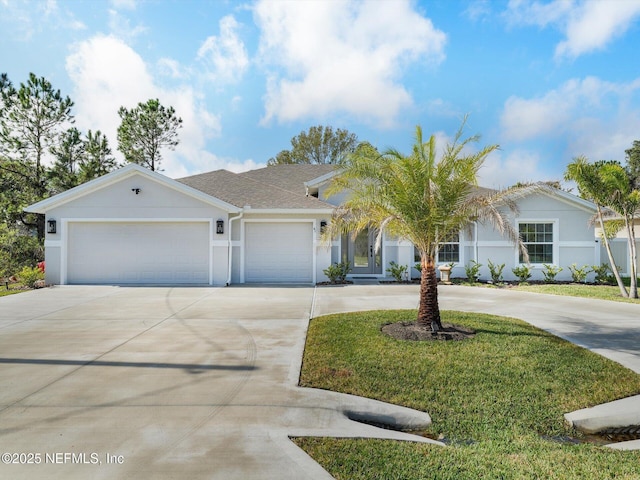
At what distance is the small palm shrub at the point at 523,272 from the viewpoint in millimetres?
14719

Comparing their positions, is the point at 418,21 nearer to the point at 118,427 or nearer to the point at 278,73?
the point at 278,73

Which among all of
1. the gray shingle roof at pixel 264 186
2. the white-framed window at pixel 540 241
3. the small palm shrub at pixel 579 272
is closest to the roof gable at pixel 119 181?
the gray shingle roof at pixel 264 186

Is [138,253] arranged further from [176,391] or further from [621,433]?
[621,433]

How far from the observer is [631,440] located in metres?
3.67

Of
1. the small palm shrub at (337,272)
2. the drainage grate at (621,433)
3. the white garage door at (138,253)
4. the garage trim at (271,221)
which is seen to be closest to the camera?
the drainage grate at (621,433)

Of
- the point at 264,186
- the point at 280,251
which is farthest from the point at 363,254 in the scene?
the point at 264,186

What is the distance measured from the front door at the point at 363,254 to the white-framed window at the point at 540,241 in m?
6.17

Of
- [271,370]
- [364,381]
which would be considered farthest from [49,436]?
[364,381]

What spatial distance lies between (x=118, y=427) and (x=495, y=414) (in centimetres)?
382

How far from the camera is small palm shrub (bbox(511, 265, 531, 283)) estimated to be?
14.7 metres

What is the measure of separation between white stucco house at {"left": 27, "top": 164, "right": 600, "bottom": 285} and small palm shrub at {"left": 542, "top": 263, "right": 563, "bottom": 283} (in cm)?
26

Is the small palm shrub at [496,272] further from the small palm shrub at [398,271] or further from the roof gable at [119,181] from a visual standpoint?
the roof gable at [119,181]

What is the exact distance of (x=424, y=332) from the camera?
6.74m

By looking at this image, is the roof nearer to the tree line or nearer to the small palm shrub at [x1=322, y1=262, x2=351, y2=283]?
the small palm shrub at [x1=322, y1=262, x2=351, y2=283]
